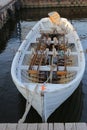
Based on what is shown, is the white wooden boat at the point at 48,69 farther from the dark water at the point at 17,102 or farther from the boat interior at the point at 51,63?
the dark water at the point at 17,102

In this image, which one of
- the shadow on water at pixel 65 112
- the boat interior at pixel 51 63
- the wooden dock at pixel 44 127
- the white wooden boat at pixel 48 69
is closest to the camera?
the wooden dock at pixel 44 127

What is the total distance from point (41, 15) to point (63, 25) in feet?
49.6

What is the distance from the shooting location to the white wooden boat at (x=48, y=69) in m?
10.8

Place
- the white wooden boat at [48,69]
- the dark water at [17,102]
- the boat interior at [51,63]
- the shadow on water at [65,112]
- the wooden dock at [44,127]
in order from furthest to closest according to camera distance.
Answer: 1. the boat interior at [51,63]
2. the dark water at [17,102]
3. the shadow on water at [65,112]
4. the white wooden boat at [48,69]
5. the wooden dock at [44,127]

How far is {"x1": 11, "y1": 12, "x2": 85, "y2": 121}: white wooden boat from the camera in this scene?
10.8m

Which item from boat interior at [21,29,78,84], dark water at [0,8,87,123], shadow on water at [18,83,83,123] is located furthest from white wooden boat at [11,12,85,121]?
dark water at [0,8,87,123]

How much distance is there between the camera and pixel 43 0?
4025 centimetres

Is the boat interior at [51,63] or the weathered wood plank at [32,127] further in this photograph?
the boat interior at [51,63]

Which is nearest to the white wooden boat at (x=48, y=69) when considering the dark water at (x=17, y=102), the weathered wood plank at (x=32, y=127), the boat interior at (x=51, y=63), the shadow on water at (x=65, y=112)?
the boat interior at (x=51, y=63)

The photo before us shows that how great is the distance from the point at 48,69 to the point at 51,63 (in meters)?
0.86

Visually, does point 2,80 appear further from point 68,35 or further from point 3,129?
point 3,129

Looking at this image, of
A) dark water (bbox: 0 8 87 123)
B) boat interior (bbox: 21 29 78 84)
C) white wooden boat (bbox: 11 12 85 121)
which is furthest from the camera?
boat interior (bbox: 21 29 78 84)

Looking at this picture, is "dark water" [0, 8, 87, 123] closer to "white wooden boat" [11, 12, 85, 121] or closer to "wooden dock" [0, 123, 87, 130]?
"white wooden boat" [11, 12, 85, 121]

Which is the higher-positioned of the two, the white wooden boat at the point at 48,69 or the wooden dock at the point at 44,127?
the wooden dock at the point at 44,127
